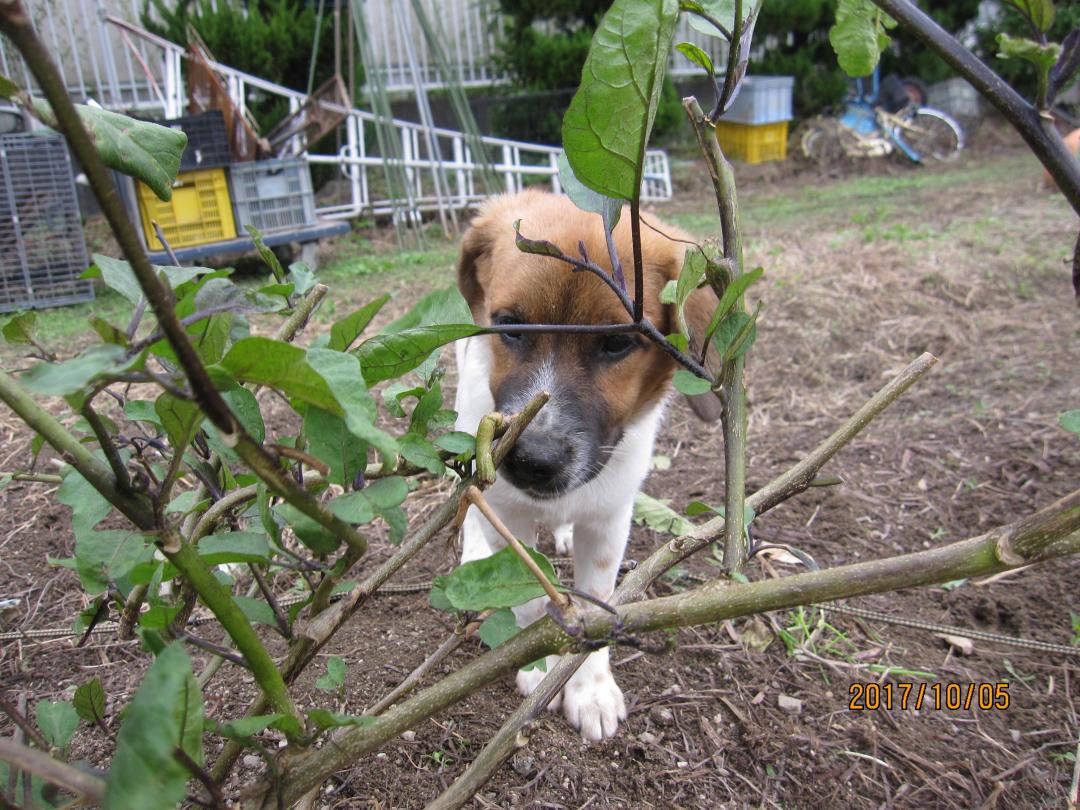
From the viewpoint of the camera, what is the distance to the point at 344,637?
2395 mm

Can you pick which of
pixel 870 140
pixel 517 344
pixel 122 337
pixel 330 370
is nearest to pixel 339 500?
pixel 330 370

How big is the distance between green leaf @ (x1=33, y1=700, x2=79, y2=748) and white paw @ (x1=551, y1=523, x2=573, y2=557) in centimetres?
224

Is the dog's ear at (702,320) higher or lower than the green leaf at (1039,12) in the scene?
lower

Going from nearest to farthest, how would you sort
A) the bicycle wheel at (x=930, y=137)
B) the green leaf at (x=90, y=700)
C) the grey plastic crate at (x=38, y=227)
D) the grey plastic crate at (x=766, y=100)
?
the green leaf at (x=90, y=700) < the grey plastic crate at (x=38, y=227) < the grey plastic crate at (x=766, y=100) < the bicycle wheel at (x=930, y=137)

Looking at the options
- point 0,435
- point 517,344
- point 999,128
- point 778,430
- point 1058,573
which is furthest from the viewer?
point 999,128

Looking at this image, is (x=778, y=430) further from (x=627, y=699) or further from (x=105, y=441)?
(x=105, y=441)

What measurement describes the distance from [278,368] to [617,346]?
1.67 meters

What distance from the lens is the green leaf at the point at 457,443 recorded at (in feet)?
3.69

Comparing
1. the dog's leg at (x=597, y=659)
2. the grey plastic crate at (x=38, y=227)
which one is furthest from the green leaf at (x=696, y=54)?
the grey plastic crate at (x=38, y=227)

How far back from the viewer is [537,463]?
211 cm

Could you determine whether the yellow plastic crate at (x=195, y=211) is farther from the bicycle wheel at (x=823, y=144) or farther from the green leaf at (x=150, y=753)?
the bicycle wheel at (x=823, y=144)

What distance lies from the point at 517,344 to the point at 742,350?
127 cm

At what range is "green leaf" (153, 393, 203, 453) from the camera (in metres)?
0.93
